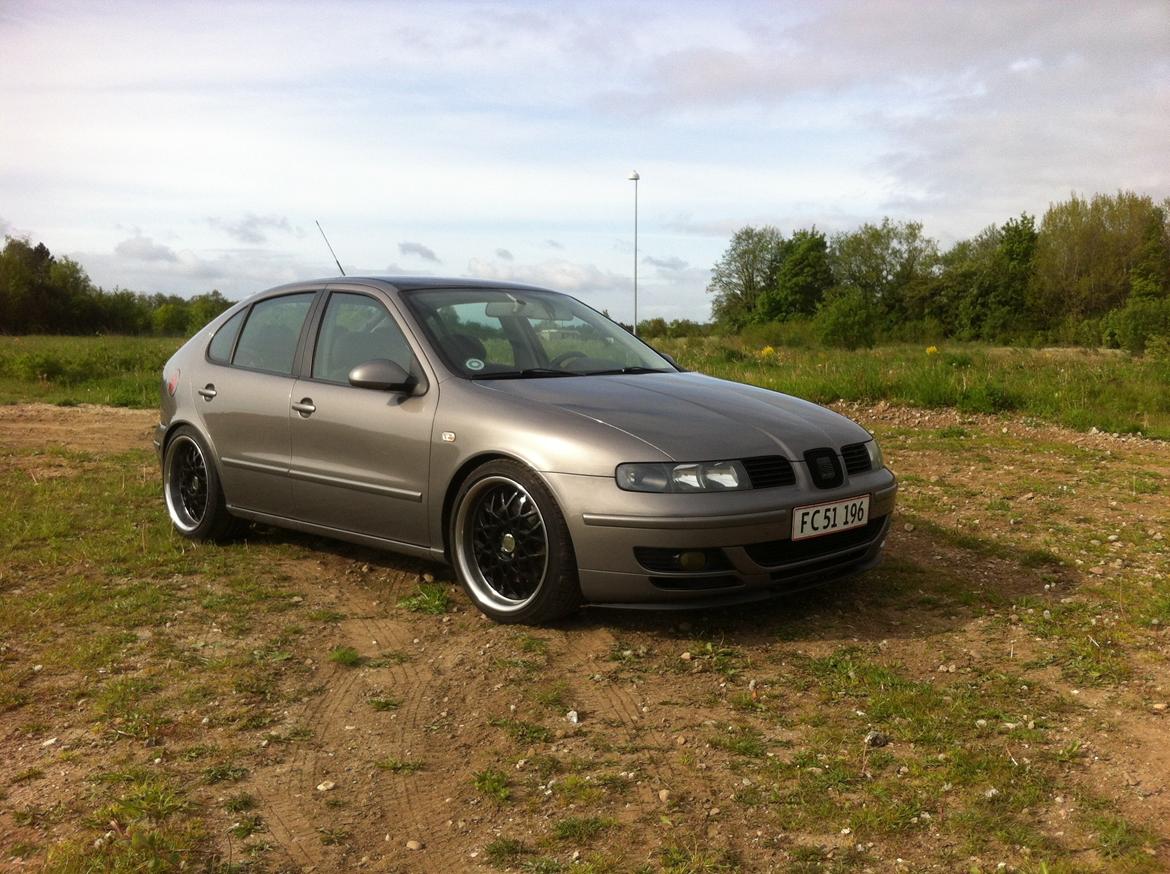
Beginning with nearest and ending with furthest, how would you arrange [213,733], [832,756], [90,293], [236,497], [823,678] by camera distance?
[832,756], [213,733], [823,678], [236,497], [90,293]

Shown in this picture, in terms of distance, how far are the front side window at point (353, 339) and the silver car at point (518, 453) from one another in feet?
0.04

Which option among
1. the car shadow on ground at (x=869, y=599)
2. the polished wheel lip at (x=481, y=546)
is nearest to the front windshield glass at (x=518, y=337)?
the polished wheel lip at (x=481, y=546)

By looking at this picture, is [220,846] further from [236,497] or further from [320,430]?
[236,497]

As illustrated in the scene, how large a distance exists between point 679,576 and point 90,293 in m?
67.4

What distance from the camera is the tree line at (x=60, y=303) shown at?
189ft

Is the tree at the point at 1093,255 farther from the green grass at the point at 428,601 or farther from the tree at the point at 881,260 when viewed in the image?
the green grass at the point at 428,601

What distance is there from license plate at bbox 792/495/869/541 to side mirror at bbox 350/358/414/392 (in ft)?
6.24

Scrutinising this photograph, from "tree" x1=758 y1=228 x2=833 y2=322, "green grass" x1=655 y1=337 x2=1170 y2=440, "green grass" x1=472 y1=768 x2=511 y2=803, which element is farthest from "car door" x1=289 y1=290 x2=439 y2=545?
"tree" x1=758 y1=228 x2=833 y2=322

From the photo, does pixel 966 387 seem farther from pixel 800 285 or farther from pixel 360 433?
pixel 800 285

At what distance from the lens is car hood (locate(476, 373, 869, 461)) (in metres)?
4.45

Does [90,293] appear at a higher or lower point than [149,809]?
higher

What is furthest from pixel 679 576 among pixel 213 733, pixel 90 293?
pixel 90 293

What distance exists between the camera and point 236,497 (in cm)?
605

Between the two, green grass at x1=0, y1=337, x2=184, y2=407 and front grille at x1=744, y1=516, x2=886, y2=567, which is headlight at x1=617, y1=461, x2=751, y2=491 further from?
green grass at x1=0, y1=337, x2=184, y2=407
